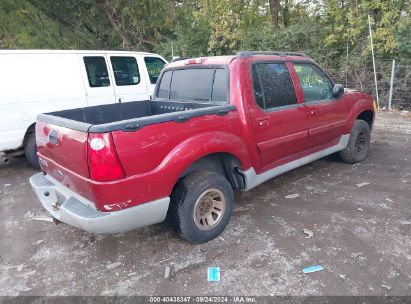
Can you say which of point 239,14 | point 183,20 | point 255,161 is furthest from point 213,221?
point 183,20

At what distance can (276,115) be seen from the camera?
3.76 m

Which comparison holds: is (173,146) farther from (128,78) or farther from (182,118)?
(128,78)

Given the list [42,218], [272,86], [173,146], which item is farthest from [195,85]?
[42,218]

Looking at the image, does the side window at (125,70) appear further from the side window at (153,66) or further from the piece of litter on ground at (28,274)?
the piece of litter on ground at (28,274)

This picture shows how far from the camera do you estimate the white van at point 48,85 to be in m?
5.20

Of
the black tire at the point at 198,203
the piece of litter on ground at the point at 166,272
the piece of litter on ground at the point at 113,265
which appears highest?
the black tire at the point at 198,203

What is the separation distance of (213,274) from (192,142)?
1184 millimetres

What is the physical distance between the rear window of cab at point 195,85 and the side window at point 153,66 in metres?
3.09

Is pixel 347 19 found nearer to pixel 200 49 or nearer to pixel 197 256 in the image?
pixel 200 49

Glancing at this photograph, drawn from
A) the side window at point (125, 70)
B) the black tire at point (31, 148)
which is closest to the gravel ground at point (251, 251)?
the black tire at point (31, 148)

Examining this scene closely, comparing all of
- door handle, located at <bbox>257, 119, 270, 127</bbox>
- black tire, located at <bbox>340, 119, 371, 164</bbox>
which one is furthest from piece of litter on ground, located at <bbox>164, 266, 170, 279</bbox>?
black tire, located at <bbox>340, 119, 371, 164</bbox>

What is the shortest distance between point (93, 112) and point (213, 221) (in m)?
1.93

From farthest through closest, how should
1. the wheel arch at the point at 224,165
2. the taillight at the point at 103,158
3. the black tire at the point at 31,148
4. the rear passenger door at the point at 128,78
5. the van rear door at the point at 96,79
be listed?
the rear passenger door at the point at 128,78 < the van rear door at the point at 96,79 < the black tire at the point at 31,148 < the wheel arch at the point at 224,165 < the taillight at the point at 103,158

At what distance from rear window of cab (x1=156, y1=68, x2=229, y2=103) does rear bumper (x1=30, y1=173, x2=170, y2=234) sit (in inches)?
56.5
